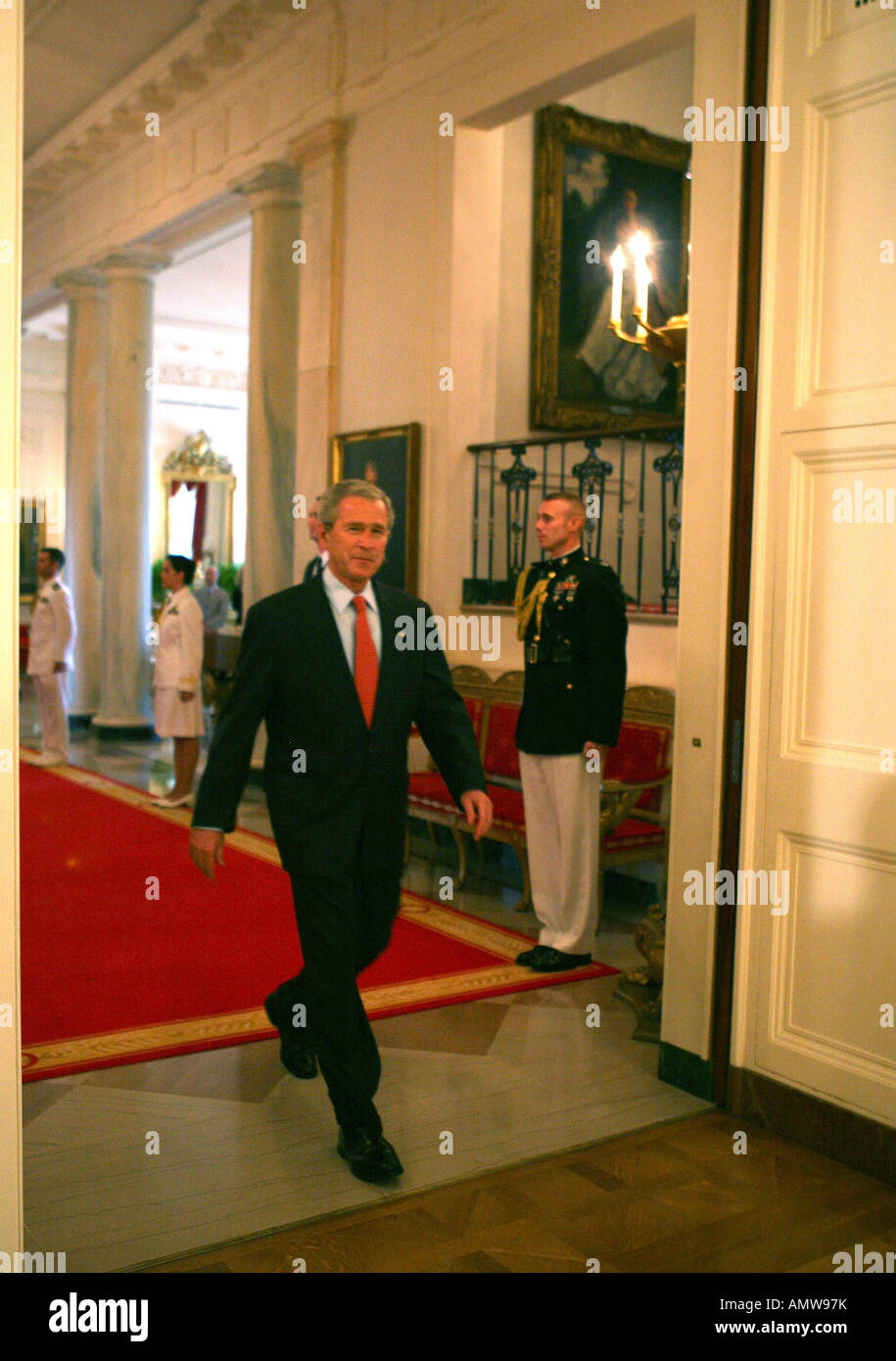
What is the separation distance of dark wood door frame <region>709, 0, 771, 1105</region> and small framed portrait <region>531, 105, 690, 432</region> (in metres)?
3.99

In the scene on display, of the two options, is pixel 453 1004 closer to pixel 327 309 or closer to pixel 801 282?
pixel 801 282

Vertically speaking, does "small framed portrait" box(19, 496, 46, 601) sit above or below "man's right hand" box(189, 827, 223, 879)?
above

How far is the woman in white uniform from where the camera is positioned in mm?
8523

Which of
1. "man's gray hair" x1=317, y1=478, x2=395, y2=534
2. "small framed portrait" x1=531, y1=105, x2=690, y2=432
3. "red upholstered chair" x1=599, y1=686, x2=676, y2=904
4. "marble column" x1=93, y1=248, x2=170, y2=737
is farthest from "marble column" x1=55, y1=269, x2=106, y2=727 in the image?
"man's gray hair" x1=317, y1=478, x2=395, y2=534

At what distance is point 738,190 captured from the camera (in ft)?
12.2

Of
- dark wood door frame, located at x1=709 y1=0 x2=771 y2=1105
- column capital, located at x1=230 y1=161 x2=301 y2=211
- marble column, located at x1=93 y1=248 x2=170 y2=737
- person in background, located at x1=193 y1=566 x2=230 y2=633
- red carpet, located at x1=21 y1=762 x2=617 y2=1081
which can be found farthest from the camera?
person in background, located at x1=193 y1=566 x2=230 y2=633

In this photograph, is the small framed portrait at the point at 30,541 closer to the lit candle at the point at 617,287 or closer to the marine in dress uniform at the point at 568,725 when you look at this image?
the marine in dress uniform at the point at 568,725

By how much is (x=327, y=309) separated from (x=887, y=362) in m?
5.61

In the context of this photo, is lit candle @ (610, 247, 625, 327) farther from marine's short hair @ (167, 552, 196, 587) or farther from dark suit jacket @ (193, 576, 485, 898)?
marine's short hair @ (167, 552, 196, 587)

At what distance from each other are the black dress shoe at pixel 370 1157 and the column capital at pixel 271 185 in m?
7.39

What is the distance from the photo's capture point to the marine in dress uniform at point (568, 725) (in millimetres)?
5164

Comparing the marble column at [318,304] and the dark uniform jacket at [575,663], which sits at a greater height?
the marble column at [318,304]

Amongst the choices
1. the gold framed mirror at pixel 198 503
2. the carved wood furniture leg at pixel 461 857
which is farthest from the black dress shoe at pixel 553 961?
the gold framed mirror at pixel 198 503

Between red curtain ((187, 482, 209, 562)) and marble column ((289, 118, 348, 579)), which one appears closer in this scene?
marble column ((289, 118, 348, 579))
